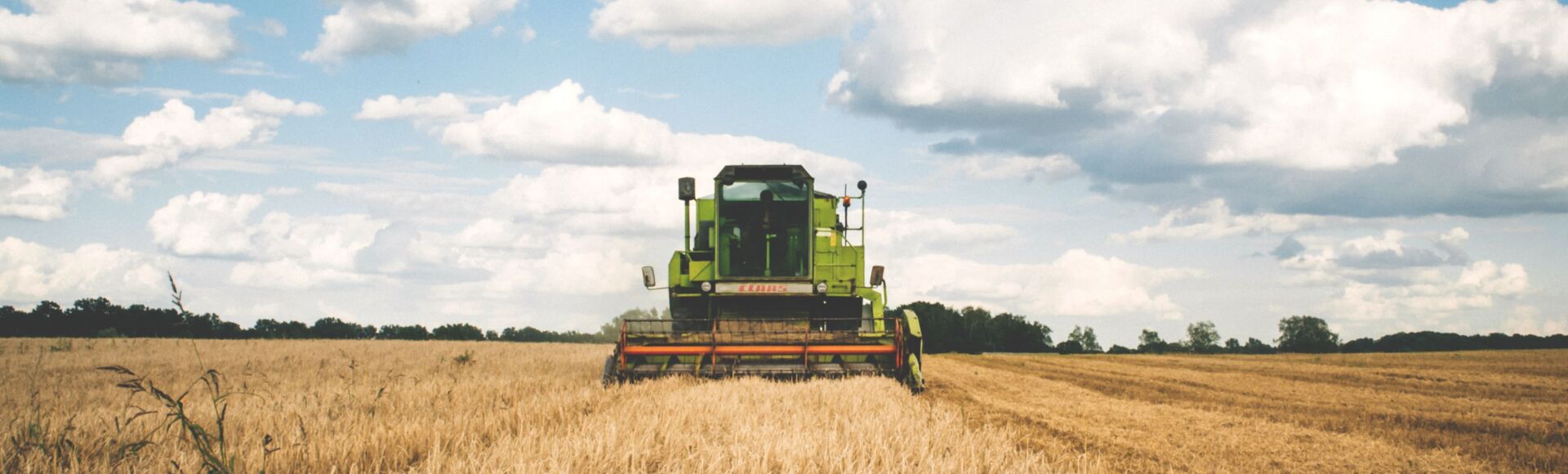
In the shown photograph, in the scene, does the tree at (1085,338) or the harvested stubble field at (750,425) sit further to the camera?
the tree at (1085,338)

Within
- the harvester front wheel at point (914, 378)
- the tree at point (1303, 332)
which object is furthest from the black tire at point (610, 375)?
the tree at point (1303, 332)

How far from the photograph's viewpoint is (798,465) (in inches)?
170

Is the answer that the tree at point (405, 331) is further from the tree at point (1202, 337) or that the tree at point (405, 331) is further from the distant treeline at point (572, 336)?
the tree at point (1202, 337)

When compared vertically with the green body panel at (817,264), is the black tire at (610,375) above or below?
below

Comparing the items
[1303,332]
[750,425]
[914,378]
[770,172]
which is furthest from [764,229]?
[1303,332]

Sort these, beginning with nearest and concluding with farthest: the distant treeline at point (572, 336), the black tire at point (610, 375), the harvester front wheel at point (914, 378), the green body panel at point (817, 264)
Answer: the black tire at point (610, 375), the harvester front wheel at point (914, 378), the green body panel at point (817, 264), the distant treeline at point (572, 336)

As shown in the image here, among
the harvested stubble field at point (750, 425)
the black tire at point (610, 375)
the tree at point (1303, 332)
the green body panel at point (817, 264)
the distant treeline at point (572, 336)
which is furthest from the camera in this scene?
the tree at point (1303, 332)

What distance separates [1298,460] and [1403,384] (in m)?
12.5

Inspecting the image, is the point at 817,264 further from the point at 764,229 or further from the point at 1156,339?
the point at 1156,339

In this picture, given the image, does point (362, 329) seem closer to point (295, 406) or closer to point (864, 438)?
point (295, 406)

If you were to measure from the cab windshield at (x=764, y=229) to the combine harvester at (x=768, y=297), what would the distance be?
0.01m

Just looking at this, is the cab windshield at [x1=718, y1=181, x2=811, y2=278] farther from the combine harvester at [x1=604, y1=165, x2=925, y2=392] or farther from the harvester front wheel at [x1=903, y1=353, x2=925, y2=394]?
the harvester front wheel at [x1=903, y1=353, x2=925, y2=394]

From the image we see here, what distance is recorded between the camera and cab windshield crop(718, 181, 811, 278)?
519 inches

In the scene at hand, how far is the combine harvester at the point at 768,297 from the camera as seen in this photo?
11.1 metres
